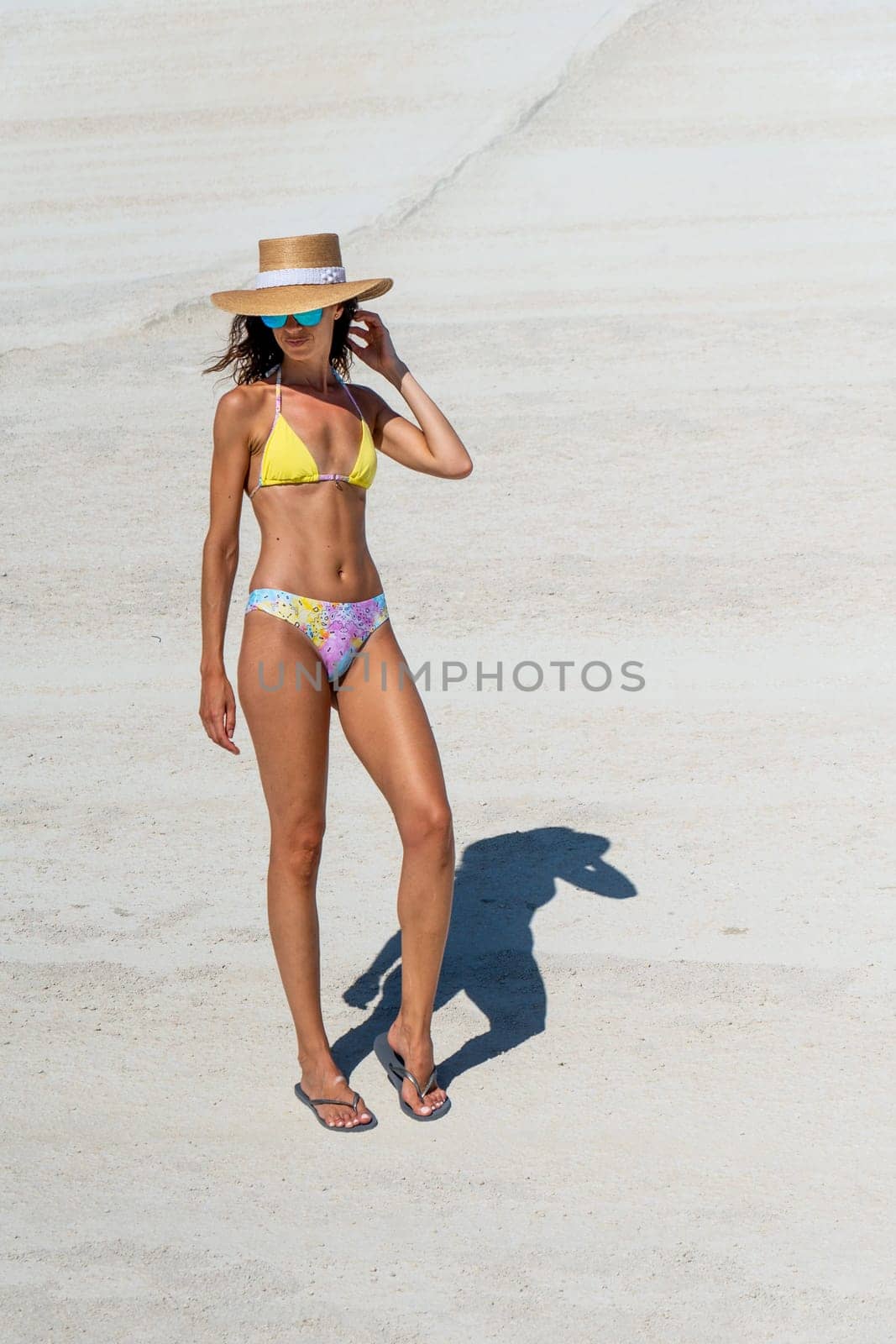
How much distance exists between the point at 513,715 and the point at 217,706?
113 inches

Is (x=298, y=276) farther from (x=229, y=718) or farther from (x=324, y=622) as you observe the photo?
(x=229, y=718)

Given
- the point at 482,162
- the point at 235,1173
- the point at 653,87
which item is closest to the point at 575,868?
the point at 235,1173

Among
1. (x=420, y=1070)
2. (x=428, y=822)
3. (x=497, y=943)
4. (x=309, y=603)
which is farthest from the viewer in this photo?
(x=497, y=943)

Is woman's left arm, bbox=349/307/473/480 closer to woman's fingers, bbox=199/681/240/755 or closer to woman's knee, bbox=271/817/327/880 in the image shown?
woman's fingers, bbox=199/681/240/755

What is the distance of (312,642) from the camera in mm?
4078

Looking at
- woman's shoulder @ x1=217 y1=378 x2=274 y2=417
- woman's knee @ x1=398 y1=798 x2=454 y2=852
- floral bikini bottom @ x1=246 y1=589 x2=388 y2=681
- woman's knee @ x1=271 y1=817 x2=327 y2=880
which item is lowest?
woman's knee @ x1=271 y1=817 x2=327 y2=880

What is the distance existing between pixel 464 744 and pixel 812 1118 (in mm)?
2779

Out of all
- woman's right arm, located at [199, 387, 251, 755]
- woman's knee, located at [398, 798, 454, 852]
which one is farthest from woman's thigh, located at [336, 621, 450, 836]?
woman's right arm, located at [199, 387, 251, 755]

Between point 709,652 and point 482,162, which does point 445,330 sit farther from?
point 709,652

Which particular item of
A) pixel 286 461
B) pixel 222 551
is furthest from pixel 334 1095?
pixel 286 461

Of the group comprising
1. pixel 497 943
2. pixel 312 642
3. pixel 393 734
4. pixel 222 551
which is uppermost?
pixel 222 551

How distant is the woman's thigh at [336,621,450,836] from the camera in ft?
13.1

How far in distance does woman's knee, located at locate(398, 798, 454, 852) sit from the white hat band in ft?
4.52

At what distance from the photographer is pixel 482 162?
45.6 ft
